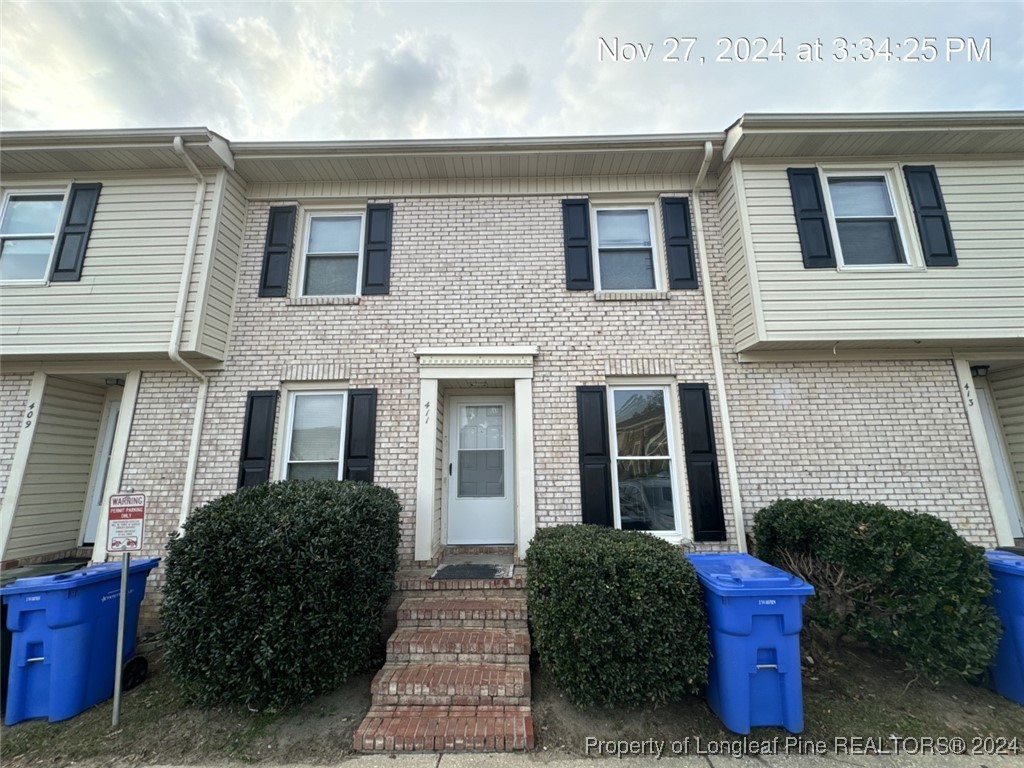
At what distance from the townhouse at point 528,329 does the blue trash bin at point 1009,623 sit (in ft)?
4.42

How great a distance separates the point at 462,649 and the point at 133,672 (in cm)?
306

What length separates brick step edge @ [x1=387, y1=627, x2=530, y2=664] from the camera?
3.36 m

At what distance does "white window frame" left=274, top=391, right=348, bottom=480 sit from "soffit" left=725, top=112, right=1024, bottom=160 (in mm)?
6018

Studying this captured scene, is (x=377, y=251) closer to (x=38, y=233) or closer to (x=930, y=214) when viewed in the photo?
(x=38, y=233)

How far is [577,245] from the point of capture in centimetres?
536

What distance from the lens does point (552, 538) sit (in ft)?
12.3

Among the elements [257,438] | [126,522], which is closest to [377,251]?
[257,438]

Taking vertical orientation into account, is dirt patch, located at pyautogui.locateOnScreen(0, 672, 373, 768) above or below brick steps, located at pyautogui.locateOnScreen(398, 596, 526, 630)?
below

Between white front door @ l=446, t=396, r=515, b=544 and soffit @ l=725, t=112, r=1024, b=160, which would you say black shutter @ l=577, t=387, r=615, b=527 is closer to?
white front door @ l=446, t=396, r=515, b=544

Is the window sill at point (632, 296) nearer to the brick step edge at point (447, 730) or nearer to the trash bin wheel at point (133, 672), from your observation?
the brick step edge at point (447, 730)

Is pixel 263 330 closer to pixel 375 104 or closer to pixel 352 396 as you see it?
pixel 352 396

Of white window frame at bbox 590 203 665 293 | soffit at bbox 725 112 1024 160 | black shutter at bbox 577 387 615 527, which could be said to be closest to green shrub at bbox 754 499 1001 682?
black shutter at bbox 577 387 615 527

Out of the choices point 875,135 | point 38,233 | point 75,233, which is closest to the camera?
point 875,135

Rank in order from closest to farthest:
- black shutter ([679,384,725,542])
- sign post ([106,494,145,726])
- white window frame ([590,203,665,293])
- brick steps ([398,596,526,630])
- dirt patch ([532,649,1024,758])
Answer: dirt patch ([532,649,1024,758])
sign post ([106,494,145,726])
brick steps ([398,596,526,630])
black shutter ([679,384,725,542])
white window frame ([590,203,665,293])
